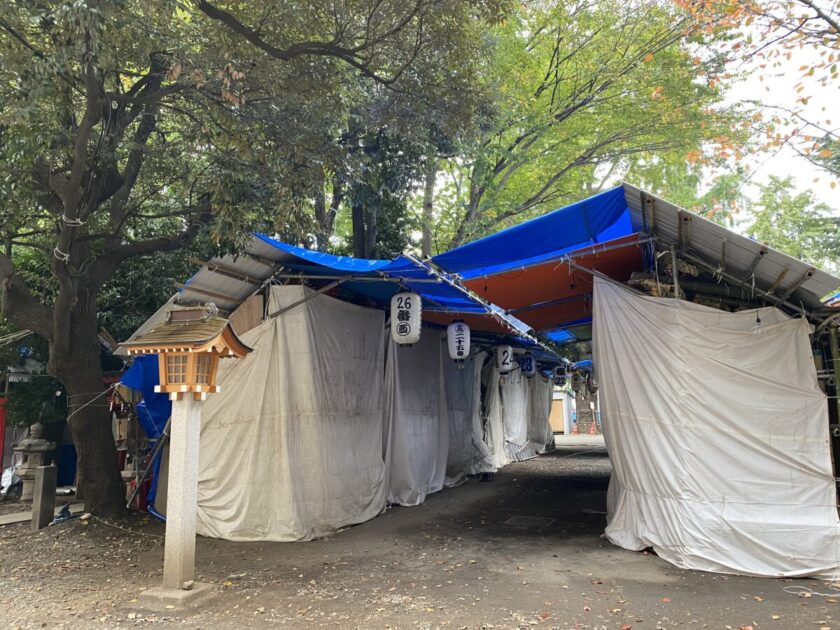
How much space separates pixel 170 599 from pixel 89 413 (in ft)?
12.6

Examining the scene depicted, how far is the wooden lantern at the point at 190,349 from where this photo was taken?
5.27 metres

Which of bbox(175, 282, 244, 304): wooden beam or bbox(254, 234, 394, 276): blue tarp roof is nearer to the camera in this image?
bbox(254, 234, 394, 276): blue tarp roof

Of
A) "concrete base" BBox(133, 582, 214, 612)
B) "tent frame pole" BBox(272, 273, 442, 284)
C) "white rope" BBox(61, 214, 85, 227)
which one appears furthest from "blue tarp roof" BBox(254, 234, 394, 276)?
"concrete base" BBox(133, 582, 214, 612)

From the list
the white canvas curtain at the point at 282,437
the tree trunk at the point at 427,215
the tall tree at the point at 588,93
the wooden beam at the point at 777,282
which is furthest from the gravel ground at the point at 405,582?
the tall tree at the point at 588,93

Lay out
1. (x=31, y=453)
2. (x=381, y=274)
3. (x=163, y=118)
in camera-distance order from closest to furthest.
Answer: (x=381, y=274) < (x=163, y=118) < (x=31, y=453)

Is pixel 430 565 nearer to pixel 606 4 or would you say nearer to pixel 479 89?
pixel 479 89

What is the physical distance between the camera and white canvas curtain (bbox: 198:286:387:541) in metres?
7.03

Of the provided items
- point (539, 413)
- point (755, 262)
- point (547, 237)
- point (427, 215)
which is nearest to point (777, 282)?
point (755, 262)

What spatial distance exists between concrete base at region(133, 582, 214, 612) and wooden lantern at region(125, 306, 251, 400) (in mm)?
1685

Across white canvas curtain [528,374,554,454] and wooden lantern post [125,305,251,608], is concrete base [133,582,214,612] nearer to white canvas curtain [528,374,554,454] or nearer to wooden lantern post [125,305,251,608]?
wooden lantern post [125,305,251,608]

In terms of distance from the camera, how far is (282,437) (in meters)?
7.05

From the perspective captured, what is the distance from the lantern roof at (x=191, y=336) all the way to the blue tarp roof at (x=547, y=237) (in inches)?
102

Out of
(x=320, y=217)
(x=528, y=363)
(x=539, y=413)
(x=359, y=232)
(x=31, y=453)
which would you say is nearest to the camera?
(x=31, y=453)

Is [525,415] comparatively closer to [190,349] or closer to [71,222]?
[190,349]
